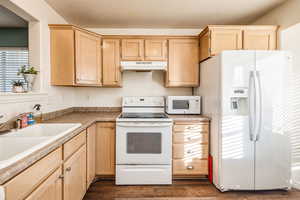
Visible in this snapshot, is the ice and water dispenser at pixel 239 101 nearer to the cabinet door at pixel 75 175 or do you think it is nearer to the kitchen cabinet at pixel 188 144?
the kitchen cabinet at pixel 188 144

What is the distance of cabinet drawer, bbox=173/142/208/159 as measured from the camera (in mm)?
2611

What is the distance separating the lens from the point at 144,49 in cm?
303

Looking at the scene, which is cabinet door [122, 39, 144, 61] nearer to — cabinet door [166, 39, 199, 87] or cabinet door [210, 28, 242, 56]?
cabinet door [166, 39, 199, 87]

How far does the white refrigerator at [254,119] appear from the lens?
7.30 feet

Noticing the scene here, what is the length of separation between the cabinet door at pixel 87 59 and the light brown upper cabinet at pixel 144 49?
0.42 metres

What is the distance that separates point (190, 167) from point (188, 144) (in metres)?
0.32

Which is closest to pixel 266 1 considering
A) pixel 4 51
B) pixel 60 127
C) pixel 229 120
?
pixel 229 120

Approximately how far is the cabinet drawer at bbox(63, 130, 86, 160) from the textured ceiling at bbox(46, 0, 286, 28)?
1.71 m

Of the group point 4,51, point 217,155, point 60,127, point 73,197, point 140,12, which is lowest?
point 73,197

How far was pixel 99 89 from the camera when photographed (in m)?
3.34

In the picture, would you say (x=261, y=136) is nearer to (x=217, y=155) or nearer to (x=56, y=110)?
(x=217, y=155)

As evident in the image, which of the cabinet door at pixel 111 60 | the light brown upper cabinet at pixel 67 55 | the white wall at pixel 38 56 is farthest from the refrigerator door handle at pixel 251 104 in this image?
the white wall at pixel 38 56

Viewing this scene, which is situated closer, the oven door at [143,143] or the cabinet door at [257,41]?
the oven door at [143,143]

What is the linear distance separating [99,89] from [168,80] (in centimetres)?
124
